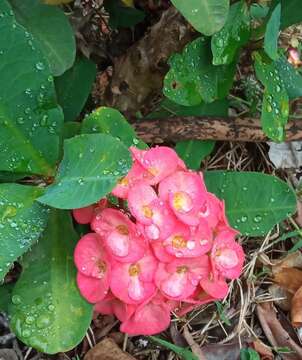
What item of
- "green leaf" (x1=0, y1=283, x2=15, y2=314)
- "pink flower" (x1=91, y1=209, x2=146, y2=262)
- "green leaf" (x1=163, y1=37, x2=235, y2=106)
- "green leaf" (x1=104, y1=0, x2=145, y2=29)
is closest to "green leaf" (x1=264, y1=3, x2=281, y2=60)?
"green leaf" (x1=163, y1=37, x2=235, y2=106)

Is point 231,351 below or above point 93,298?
below

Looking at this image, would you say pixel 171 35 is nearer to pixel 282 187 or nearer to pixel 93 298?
pixel 282 187

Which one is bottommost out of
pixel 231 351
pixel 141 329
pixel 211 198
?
pixel 231 351

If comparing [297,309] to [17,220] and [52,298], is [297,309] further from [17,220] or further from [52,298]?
[17,220]

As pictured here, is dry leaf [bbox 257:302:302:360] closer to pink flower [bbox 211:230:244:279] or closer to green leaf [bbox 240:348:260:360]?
green leaf [bbox 240:348:260:360]

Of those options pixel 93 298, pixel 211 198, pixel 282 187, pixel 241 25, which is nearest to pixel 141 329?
pixel 93 298

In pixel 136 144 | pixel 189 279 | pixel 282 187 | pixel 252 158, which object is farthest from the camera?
pixel 252 158

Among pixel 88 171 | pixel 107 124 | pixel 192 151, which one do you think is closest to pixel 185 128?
pixel 192 151
